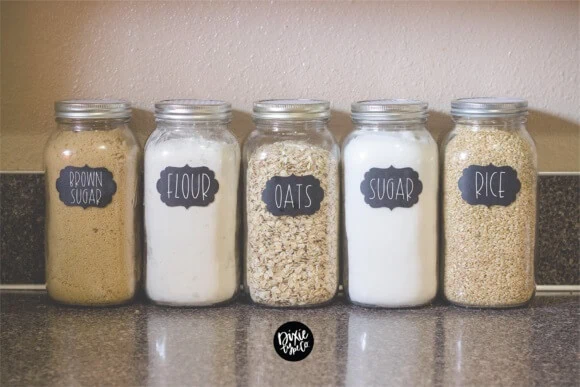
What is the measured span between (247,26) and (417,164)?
392 millimetres

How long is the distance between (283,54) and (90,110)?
13.8 inches

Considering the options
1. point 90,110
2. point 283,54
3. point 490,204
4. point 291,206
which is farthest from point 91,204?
point 490,204

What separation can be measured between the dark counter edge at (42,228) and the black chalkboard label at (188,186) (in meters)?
0.27

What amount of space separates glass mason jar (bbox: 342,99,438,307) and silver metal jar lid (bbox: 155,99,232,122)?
0.69 feet

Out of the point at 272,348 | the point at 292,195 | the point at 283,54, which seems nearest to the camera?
the point at 272,348

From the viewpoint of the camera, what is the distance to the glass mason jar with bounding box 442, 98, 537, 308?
1405 millimetres

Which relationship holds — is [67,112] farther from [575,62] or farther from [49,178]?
[575,62]

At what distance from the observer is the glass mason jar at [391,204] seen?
1412 millimetres

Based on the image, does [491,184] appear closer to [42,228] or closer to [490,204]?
[490,204]

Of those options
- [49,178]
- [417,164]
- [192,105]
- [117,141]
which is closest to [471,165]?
[417,164]

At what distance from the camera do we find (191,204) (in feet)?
4.65

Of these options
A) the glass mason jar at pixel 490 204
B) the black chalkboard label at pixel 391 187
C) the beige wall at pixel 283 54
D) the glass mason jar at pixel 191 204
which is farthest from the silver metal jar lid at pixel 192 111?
the glass mason jar at pixel 490 204

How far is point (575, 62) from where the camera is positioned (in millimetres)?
1565

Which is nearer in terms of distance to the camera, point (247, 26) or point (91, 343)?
point (91, 343)
